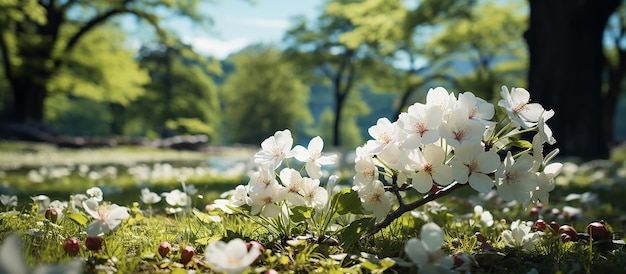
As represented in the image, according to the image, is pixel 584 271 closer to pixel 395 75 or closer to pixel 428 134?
pixel 428 134

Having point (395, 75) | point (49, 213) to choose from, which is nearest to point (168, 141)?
point (395, 75)

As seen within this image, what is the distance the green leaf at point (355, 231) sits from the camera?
1.93 metres

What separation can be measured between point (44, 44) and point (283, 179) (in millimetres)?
22694

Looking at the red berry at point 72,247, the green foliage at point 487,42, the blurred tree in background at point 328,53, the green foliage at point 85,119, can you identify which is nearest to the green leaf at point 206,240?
the red berry at point 72,247

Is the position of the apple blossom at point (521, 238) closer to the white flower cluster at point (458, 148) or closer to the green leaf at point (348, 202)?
the white flower cluster at point (458, 148)

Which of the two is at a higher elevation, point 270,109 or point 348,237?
point 270,109

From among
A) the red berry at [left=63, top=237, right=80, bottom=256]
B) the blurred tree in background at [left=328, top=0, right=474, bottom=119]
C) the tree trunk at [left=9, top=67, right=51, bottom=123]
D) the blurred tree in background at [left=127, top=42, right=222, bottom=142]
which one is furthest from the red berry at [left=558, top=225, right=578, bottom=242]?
the blurred tree in background at [left=127, top=42, right=222, bottom=142]

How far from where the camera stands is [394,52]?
35750mm

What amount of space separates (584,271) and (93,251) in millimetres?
1786

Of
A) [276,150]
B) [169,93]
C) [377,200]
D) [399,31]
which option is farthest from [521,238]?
[169,93]

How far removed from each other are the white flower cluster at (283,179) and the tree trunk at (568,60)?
8.75m

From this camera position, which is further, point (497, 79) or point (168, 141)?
point (497, 79)

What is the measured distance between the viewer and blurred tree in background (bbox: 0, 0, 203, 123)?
845 inches

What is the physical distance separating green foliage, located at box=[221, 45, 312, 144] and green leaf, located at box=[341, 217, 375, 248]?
Answer: 160 feet
